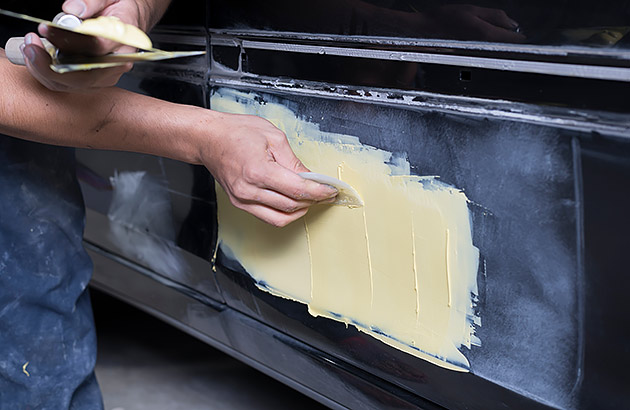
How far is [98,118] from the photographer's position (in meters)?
1.11

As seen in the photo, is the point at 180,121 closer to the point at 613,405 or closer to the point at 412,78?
the point at 412,78

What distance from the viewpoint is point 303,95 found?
110 centimetres

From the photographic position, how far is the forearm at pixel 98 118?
107cm

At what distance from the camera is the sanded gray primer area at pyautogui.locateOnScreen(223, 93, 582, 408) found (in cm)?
83

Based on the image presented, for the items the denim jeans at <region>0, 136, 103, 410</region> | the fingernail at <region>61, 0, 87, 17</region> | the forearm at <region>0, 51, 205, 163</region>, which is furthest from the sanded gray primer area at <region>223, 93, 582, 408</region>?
the denim jeans at <region>0, 136, 103, 410</region>

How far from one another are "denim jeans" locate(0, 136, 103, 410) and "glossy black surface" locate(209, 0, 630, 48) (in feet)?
1.89

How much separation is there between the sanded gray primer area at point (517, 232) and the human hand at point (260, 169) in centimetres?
17

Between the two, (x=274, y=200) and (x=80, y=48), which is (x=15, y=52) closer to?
(x=80, y=48)

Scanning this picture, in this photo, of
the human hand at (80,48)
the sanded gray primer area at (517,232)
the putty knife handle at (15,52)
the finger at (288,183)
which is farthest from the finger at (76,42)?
the sanded gray primer area at (517,232)

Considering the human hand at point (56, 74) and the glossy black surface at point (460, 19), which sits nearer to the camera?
the glossy black surface at point (460, 19)

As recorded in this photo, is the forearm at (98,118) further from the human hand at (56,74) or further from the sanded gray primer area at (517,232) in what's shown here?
the sanded gray primer area at (517,232)

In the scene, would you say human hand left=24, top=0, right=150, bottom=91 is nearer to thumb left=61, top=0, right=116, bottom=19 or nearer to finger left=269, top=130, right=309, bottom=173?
thumb left=61, top=0, right=116, bottom=19

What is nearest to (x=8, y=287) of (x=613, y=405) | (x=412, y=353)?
(x=412, y=353)

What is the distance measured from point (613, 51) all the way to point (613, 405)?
45 cm
